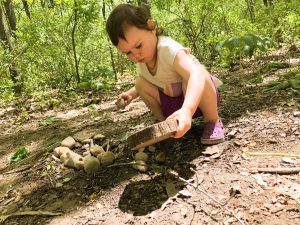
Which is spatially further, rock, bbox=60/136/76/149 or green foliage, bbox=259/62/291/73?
green foliage, bbox=259/62/291/73

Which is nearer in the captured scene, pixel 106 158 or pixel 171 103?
pixel 106 158

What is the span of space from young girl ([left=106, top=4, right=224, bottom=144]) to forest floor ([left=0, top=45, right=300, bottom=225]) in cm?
26

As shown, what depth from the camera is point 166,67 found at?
2207 millimetres

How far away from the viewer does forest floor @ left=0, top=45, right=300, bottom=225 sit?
5.42 feet

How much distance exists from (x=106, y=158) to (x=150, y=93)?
1.97 ft

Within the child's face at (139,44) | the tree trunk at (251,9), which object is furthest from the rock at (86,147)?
the tree trunk at (251,9)

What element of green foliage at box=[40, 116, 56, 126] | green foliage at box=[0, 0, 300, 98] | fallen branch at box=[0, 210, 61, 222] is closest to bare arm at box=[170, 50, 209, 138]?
fallen branch at box=[0, 210, 61, 222]

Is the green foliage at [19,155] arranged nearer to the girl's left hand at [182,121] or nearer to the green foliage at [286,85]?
the girl's left hand at [182,121]

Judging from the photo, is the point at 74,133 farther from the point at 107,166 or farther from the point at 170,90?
the point at 170,90

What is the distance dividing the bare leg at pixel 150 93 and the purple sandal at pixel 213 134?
1.41 feet

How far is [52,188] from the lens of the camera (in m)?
2.22

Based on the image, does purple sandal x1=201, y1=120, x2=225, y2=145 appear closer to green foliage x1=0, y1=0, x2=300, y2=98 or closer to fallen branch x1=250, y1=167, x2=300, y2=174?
fallen branch x1=250, y1=167, x2=300, y2=174

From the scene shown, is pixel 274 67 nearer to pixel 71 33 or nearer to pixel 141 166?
pixel 141 166

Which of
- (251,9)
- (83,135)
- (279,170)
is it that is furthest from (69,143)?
(251,9)
